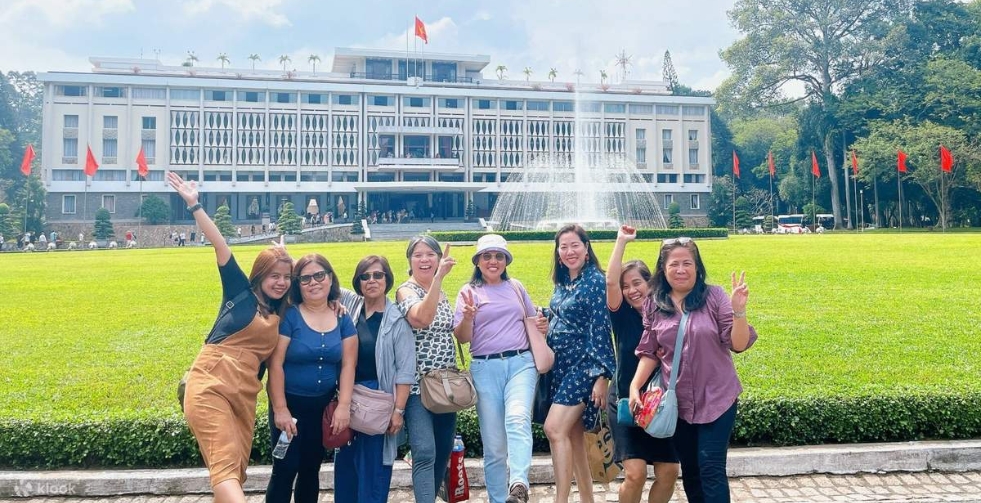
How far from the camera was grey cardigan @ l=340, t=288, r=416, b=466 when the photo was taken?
3.61 meters

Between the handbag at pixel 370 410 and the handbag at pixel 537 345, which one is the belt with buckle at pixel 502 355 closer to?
the handbag at pixel 537 345

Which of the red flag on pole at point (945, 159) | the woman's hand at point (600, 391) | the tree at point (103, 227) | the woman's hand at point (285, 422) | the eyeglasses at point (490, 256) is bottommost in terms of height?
the woman's hand at point (285, 422)

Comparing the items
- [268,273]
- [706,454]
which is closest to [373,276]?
[268,273]

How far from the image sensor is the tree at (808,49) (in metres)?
45.1

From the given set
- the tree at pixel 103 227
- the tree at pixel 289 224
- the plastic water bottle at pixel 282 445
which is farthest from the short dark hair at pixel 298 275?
the tree at pixel 103 227

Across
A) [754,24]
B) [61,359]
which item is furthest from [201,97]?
[61,359]

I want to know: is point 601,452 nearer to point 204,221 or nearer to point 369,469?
point 369,469

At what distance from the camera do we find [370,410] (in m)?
3.57

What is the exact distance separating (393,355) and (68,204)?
5512 centimetres

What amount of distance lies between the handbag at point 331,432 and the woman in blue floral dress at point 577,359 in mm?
1085

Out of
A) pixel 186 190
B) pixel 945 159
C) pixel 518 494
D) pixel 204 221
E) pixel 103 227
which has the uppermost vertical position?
pixel 945 159

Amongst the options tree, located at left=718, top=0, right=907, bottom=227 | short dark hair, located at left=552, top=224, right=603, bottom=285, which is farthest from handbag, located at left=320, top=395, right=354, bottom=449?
tree, located at left=718, top=0, right=907, bottom=227

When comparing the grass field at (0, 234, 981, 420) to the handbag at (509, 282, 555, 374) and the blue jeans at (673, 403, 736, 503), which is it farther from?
the handbag at (509, 282, 555, 374)

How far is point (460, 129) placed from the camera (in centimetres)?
5594
